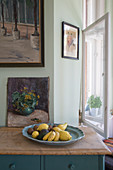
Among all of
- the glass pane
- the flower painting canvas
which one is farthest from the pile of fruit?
the glass pane

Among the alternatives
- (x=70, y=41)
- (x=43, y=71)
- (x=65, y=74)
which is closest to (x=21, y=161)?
(x=43, y=71)

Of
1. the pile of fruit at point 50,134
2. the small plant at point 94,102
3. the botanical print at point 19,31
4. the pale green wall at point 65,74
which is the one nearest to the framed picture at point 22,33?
the botanical print at point 19,31

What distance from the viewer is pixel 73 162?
126cm

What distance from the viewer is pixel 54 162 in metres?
1.26

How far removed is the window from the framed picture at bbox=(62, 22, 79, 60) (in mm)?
208

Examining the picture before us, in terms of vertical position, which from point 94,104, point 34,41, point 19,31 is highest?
point 19,31

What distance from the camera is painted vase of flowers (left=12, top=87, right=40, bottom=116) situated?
174cm

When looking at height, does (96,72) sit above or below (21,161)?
above

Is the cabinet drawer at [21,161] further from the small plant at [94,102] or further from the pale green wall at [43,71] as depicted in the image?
the small plant at [94,102]

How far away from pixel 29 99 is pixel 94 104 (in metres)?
0.96

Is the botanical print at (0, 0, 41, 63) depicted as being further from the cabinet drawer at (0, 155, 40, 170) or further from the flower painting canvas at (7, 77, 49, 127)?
the cabinet drawer at (0, 155, 40, 170)

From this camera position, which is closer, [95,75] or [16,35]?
[16,35]

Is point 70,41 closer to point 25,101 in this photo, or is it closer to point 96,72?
point 96,72

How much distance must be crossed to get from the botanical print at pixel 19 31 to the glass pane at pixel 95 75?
80cm
